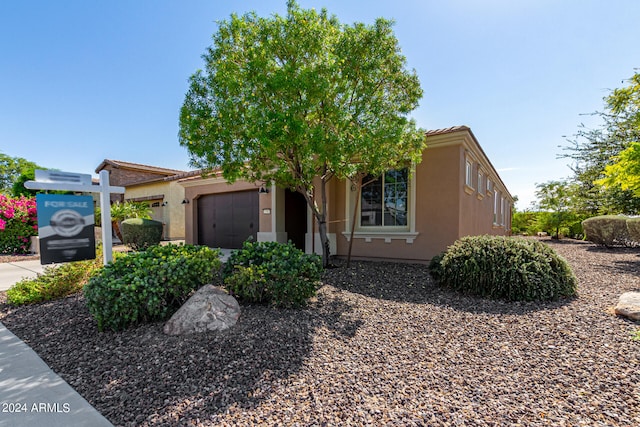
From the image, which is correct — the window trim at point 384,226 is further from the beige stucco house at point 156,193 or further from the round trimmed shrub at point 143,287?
the beige stucco house at point 156,193

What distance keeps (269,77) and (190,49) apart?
2.63 meters

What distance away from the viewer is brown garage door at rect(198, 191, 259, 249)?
10.2 meters

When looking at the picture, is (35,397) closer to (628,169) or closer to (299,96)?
(299,96)

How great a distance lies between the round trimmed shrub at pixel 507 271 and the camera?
4.35m

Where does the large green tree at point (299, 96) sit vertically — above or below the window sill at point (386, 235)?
above

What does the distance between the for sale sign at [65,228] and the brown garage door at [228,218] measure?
5377 millimetres

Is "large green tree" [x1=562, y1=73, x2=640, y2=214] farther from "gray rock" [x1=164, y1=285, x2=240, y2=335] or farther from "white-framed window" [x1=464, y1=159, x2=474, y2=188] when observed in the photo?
"gray rock" [x1=164, y1=285, x2=240, y2=335]

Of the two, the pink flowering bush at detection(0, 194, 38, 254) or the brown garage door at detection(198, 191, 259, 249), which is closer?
the brown garage door at detection(198, 191, 259, 249)

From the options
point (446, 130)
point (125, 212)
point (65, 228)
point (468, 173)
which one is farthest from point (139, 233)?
point (468, 173)

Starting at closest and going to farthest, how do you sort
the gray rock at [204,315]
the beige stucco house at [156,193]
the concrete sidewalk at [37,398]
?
the concrete sidewalk at [37,398]
the gray rock at [204,315]
the beige stucco house at [156,193]

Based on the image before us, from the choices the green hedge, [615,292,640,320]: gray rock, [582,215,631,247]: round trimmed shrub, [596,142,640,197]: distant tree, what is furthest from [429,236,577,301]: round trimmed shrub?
[582,215,631,247]: round trimmed shrub

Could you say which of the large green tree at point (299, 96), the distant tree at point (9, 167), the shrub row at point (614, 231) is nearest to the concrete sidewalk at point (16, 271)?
the large green tree at point (299, 96)

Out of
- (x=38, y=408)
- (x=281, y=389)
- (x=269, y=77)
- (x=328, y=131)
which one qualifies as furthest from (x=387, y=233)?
(x=38, y=408)

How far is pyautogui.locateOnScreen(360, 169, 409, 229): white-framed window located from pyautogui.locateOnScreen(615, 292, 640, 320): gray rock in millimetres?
4286
